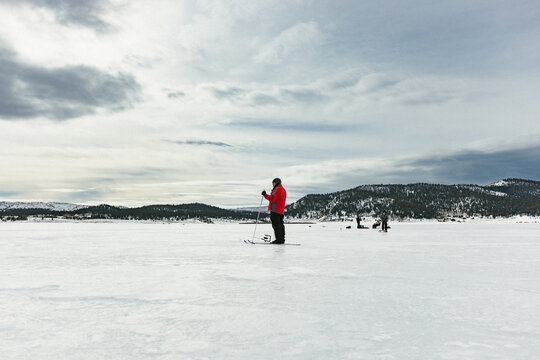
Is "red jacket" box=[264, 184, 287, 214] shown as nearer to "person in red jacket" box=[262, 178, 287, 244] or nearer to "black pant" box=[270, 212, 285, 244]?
"person in red jacket" box=[262, 178, 287, 244]

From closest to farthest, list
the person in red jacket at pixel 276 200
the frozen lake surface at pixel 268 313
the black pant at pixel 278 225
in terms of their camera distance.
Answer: the frozen lake surface at pixel 268 313 → the person in red jacket at pixel 276 200 → the black pant at pixel 278 225

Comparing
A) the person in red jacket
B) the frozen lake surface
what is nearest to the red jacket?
the person in red jacket

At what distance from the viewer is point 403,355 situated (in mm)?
2912

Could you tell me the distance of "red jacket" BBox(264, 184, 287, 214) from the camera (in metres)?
13.5

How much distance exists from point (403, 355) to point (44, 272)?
6.68m

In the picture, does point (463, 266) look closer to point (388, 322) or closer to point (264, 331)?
point (388, 322)

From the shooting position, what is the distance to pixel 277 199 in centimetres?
1352

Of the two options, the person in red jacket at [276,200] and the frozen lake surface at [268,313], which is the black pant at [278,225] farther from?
the frozen lake surface at [268,313]

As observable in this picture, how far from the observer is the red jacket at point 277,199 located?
44.2 feet

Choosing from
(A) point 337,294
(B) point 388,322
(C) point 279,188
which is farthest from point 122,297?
(C) point 279,188

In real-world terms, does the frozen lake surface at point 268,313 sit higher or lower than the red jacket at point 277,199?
lower

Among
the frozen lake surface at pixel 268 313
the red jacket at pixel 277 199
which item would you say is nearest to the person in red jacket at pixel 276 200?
the red jacket at pixel 277 199

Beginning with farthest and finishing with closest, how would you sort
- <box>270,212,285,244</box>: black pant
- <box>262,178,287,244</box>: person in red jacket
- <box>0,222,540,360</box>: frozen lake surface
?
<box>270,212,285,244</box>: black pant, <box>262,178,287,244</box>: person in red jacket, <box>0,222,540,360</box>: frozen lake surface

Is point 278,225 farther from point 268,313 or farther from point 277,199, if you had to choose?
point 268,313
